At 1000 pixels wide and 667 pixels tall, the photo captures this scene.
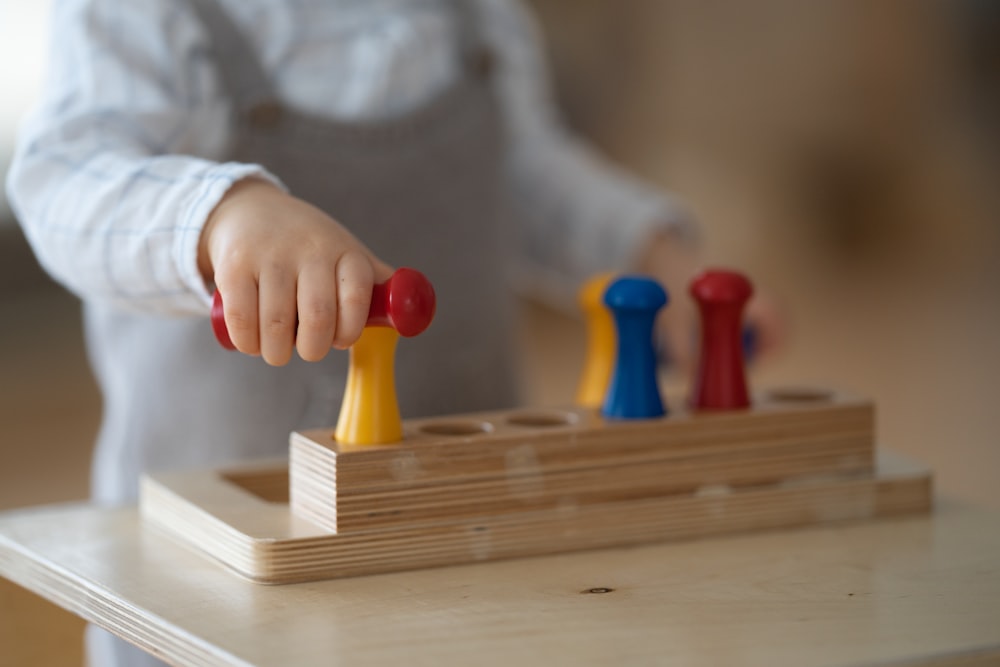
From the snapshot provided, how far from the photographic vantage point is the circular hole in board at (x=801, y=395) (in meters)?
0.63

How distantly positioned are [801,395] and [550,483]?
169mm

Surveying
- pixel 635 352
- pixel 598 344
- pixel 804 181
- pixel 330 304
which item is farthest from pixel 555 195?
pixel 804 181

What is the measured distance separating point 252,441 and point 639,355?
0.28 meters

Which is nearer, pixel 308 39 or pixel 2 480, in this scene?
pixel 308 39

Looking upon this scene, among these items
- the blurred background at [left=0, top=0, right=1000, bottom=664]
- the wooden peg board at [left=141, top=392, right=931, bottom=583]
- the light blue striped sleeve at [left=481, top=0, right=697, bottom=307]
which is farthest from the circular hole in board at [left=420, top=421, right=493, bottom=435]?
the blurred background at [left=0, top=0, right=1000, bottom=664]

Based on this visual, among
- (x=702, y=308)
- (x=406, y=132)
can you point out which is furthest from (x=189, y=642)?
(x=406, y=132)

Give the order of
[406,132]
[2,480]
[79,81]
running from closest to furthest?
1. [79,81]
2. [406,132]
3. [2,480]

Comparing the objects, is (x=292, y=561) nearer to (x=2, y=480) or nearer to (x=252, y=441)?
(x=252, y=441)

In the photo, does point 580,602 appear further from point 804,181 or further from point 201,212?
point 804,181

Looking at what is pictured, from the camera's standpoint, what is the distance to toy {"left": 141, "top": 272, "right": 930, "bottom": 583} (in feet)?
1.64

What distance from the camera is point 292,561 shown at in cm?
49

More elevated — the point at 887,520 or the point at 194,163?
the point at 194,163

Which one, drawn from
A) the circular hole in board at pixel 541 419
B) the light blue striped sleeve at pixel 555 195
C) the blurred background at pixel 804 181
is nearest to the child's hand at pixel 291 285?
the circular hole in board at pixel 541 419

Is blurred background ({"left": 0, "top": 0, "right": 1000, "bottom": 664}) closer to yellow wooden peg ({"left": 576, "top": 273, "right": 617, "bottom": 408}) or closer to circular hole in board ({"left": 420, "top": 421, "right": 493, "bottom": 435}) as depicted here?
yellow wooden peg ({"left": 576, "top": 273, "right": 617, "bottom": 408})
